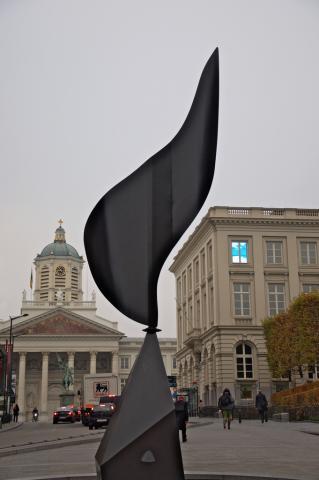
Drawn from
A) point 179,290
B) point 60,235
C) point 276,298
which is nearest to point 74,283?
point 60,235

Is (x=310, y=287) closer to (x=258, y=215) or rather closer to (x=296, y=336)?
(x=258, y=215)

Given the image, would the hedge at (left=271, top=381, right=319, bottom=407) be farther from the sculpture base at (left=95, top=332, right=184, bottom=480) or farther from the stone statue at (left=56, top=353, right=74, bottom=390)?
the stone statue at (left=56, top=353, right=74, bottom=390)

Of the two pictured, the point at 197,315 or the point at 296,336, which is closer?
the point at 296,336

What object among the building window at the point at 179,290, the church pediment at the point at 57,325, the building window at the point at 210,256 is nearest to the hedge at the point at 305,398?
the building window at the point at 210,256

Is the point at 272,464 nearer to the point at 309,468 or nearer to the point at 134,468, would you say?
the point at 309,468

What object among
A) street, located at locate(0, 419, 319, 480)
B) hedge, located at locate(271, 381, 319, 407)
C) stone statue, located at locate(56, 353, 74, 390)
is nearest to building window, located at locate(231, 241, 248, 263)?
hedge, located at locate(271, 381, 319, 407)

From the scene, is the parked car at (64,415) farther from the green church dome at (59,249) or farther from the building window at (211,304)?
the green church dome at (59,249)

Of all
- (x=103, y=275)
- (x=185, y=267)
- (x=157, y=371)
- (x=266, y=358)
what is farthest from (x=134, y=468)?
(x=185, y=267)

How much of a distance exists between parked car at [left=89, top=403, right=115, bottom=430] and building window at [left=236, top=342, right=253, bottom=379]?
1916cm

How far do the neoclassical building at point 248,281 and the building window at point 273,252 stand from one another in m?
0.09

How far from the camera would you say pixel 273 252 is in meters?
54.6

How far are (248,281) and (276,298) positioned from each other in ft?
9.07

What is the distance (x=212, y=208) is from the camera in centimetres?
5406

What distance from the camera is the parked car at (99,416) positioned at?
3228cm
